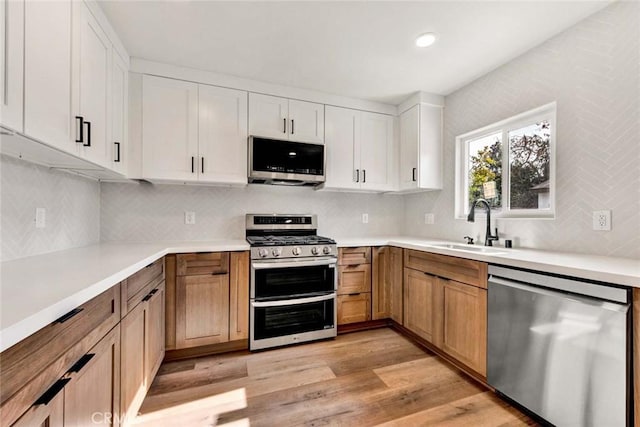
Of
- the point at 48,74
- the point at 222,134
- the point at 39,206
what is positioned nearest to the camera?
the point at 48,74

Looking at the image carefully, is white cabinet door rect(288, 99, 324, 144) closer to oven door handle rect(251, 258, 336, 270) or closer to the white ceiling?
the white ceiling

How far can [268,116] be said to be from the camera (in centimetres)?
268

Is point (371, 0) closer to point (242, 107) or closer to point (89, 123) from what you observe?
point (242, 107)

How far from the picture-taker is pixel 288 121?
2.74 metres

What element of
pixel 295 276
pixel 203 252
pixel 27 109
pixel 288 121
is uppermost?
pixel 288 121

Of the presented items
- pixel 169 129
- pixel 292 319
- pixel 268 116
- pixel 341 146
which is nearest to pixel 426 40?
pixel 341 146

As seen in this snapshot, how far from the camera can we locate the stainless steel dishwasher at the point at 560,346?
1201 mm

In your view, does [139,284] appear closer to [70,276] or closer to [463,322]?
[70,276]

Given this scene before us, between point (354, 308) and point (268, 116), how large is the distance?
2.04m

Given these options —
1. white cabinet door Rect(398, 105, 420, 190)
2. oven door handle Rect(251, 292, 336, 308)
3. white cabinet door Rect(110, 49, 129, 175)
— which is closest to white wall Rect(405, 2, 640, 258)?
white cabinet door Rect(398, 105, 420, 190)

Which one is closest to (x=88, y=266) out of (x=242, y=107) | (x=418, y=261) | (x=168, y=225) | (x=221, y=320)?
(x=221, y=320)

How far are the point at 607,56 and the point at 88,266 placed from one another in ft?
10.3

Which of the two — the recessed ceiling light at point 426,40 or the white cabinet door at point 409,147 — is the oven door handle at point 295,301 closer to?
the white cabinet door at point 409,147

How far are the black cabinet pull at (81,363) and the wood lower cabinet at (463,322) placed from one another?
6.81 ft
